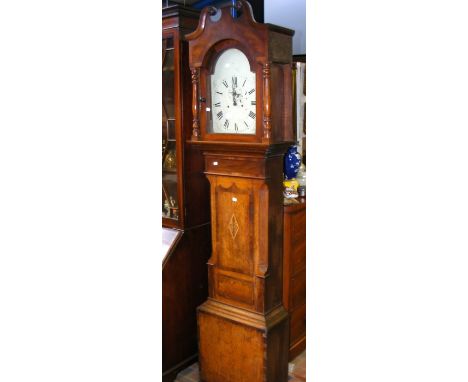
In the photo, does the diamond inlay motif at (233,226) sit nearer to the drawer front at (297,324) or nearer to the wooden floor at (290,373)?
the drawer front at (297,324)

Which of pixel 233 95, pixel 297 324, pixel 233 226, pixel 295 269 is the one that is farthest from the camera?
pixel 297 324

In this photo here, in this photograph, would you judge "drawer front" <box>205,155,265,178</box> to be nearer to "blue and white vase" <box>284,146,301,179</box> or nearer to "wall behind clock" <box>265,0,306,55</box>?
"blue and white vase" <box>284,146,301,179</box>

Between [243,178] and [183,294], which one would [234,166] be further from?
[183,294]

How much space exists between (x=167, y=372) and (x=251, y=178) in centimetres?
114

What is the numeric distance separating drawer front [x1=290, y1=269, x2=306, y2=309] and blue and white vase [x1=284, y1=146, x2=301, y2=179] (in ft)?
1.78

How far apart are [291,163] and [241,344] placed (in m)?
0.98

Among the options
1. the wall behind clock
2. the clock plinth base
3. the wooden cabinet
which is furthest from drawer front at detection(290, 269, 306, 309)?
the wall behind clock

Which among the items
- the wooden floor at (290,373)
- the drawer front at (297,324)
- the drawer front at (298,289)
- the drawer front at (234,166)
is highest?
the drawer front at (234,166)

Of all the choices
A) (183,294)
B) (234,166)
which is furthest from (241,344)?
(234,166)

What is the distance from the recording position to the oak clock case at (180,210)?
2328mm

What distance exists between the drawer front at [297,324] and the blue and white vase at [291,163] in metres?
0.76

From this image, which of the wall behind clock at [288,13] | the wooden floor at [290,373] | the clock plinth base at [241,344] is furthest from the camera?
the wall behind clock at [288,13]

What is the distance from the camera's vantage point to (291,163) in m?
2.56

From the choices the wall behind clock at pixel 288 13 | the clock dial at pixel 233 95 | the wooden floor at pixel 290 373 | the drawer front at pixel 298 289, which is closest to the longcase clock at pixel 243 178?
the clock dial at pixel 233 95
